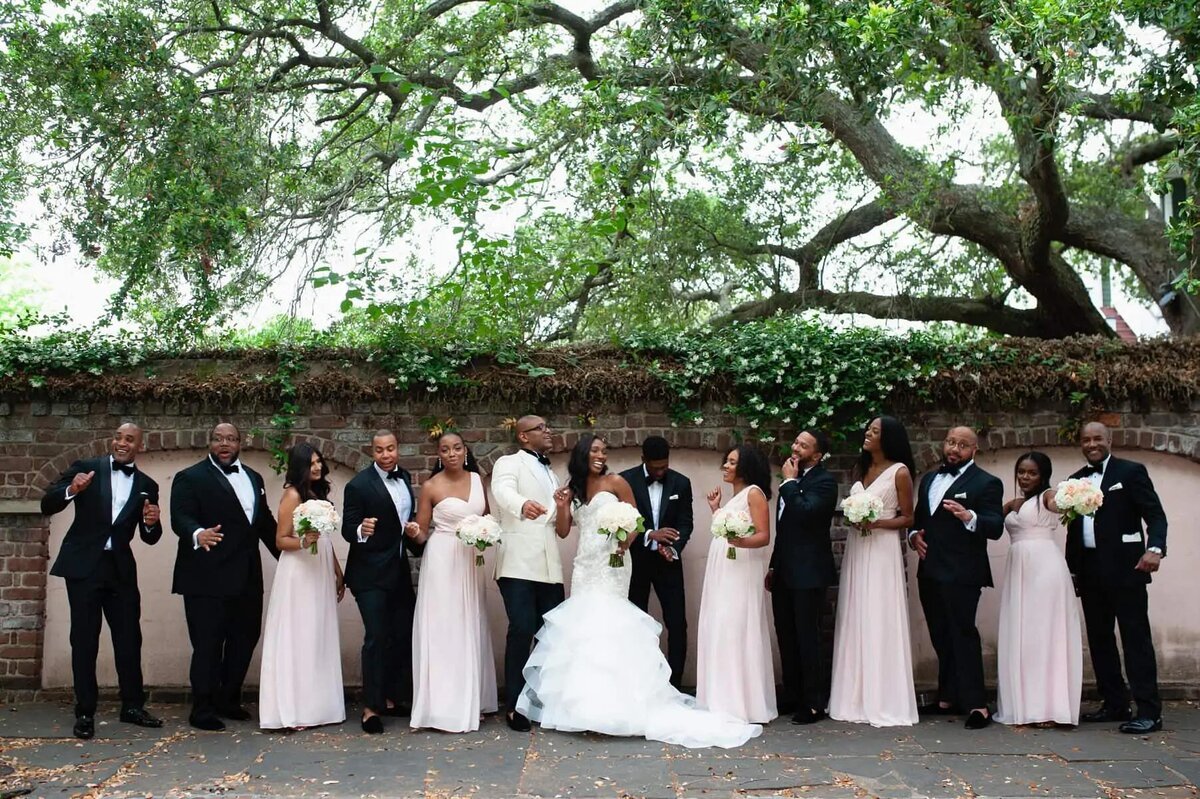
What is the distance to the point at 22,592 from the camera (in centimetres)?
798

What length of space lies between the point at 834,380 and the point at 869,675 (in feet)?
7.10

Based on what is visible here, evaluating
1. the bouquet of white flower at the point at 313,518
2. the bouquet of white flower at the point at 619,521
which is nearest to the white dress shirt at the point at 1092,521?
the bouquet of white flower at the point at 619,521

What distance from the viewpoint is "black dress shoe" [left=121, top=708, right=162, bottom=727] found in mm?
6957

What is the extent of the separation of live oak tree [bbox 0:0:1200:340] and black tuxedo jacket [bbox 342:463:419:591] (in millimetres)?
2274

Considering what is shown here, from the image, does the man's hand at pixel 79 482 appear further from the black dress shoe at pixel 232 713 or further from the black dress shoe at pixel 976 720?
the black dress shoe at pixel 976 720

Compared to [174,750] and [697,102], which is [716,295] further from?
[174,750]

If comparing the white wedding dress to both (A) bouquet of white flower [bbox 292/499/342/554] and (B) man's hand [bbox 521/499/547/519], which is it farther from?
(A) bouquet of white flower [bbox 292/499/342/554]

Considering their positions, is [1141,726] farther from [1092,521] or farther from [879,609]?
[879,609]

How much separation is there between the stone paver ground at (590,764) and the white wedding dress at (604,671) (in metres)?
0.13

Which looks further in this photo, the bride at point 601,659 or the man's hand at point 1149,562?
the man's hand at point 1149,562

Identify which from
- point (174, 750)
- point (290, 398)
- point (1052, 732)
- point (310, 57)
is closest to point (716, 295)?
point (310, 57)

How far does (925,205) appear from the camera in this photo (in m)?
10.8

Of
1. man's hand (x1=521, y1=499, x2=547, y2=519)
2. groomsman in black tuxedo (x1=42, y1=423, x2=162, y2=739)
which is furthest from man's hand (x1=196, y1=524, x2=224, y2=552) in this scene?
man's hand (x1=521, y1=499, x2=547, y2=519)

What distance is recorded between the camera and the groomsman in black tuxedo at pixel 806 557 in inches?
275
